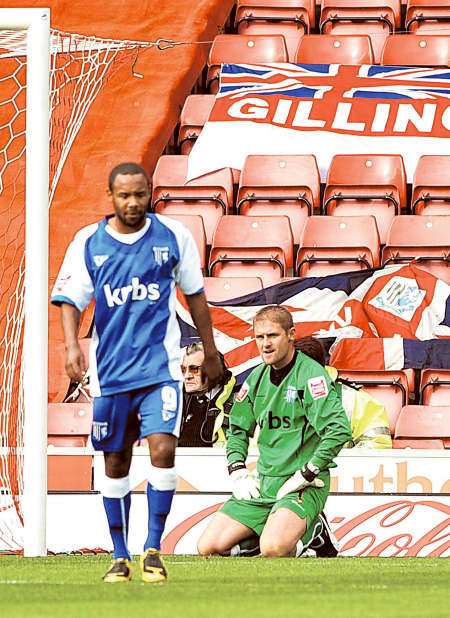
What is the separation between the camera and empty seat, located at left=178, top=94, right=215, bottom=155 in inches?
535

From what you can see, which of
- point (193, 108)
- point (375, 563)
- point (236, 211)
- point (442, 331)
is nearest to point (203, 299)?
point (375, 563)

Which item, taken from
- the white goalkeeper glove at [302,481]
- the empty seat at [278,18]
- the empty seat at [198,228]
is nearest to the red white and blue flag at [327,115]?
the empty seat at [198,228]

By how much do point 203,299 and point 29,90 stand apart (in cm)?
219

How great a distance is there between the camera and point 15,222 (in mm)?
11438

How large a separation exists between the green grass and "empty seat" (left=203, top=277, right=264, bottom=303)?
4.66 metres

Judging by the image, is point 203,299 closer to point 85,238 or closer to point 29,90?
point 85,238

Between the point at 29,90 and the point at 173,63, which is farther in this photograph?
the point at 173,63

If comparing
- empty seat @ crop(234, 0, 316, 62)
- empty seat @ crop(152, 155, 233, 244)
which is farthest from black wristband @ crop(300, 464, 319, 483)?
empty seat @ crop(234, 0, 316, 62)

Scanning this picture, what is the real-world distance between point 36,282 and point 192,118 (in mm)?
6663

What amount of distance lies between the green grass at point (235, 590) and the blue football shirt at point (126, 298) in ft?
2.50

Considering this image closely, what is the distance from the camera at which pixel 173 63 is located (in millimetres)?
14312

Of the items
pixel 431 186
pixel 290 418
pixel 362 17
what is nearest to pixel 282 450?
pixel 290 418

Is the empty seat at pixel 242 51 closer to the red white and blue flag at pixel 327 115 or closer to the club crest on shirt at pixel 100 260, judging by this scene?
the red white and blue flag at pixel 327 115

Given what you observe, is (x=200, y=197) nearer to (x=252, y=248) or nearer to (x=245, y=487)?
(x=252, y=248)
